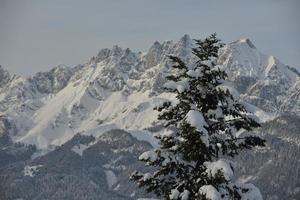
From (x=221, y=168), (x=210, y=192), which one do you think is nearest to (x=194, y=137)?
(x=221, y=168)

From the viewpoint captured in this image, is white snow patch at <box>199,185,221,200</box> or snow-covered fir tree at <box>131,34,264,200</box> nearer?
white snow patch at <box>199,185,221,200</box>

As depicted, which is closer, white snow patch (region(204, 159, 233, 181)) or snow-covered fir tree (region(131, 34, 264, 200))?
white snow patch (region(204, 159, 233, 181))

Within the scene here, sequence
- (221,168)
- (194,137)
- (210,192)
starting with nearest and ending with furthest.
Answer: (210,192) → (221,168) → (194,137)

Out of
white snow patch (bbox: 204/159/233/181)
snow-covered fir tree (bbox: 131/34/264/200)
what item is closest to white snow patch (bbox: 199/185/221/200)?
white snow patch (bbox: 204/159/233/181)

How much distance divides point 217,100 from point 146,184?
4.26 m

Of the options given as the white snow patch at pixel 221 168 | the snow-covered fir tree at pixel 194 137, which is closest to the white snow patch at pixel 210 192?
the white snow patch at pixel 221 168

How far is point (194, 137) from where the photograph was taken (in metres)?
28.2

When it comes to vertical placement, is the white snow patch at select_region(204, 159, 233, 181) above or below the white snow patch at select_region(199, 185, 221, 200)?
above

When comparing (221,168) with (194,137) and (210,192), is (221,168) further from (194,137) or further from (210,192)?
(194,137)

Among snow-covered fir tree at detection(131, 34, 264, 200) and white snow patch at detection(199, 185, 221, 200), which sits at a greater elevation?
snow-covered fir tree at detection(131, 34, 264, 200)

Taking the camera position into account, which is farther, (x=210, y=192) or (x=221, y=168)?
(x=221, y=168)

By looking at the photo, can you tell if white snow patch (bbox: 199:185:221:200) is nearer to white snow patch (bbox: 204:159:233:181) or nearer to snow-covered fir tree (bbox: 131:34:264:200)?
white snow patch (bbox: 204:159:233:181)

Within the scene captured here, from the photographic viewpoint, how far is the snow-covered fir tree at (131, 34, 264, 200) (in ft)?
94.7

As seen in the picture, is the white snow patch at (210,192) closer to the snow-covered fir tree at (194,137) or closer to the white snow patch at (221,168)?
the white snow patch at (221,168)
